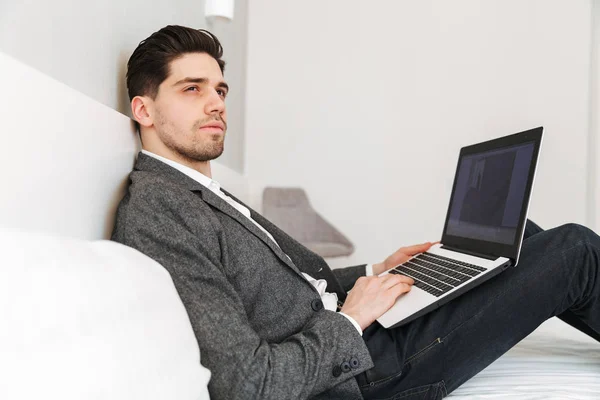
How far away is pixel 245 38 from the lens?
436 centimetres

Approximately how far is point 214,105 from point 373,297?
0.68m

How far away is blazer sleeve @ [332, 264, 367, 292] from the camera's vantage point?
6.22 feet

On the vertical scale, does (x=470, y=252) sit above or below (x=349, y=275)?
above

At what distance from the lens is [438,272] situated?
4.78 ft

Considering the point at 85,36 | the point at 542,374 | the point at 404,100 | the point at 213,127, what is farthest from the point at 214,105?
the point at 404,100

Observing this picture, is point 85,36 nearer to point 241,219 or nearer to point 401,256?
point 241,219

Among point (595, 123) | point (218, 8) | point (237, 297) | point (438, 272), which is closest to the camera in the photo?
point (237, 297)

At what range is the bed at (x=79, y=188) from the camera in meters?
0.83

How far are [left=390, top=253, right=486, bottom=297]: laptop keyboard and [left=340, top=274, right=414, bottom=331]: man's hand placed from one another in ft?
0.20

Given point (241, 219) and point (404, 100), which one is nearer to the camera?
point (241, 219)

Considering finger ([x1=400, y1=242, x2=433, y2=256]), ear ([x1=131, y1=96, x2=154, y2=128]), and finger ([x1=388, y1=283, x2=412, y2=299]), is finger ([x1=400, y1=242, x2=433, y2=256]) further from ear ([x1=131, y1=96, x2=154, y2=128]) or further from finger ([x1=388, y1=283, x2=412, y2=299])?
ear ([x1=131, y1=96, x2=154, y2=128])

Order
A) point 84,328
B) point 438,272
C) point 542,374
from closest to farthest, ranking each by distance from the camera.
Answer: point 84,328
point 542,374
point 438,272

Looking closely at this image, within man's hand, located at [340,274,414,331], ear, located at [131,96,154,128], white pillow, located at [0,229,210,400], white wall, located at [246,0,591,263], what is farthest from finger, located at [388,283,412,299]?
white wall, located at [246,0,591,263]

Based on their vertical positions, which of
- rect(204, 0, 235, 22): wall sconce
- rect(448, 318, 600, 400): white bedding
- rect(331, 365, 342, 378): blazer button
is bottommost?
rect(448, 318, 600, 400): white bedding
